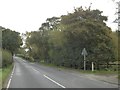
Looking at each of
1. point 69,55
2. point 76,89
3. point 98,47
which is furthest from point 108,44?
point 76,89

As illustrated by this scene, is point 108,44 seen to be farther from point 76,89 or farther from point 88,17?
point 76,89

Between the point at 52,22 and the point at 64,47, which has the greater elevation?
the point at 52,22

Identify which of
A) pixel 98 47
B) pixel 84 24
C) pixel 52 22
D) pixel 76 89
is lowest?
pixel 76 89

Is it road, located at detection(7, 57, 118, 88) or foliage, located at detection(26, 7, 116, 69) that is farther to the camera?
foliage, located at detection(26, 7, 116, 69)

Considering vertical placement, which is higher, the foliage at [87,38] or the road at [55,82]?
the foliage at [87,38]

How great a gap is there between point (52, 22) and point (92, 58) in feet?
222

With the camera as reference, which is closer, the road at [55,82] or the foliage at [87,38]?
the road at [55,82]

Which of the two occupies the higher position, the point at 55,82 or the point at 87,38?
the point at 87,38

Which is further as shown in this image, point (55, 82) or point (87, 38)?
point (87, 38)

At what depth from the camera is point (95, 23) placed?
49.5 meters

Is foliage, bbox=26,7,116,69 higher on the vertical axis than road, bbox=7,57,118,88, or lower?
higher

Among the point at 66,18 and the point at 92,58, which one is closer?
the point at 92,58

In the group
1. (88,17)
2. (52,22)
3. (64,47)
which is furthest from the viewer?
(52,22)

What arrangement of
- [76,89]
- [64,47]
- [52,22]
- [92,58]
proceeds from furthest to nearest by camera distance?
[52,22] → [64,47] → [92,58] → [76,89]
